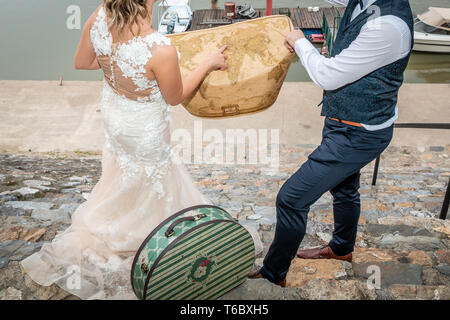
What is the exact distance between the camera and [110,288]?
258 centimetres

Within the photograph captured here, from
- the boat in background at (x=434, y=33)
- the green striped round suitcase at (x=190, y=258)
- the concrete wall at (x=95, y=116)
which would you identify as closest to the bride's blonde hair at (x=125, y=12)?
the green striped round suitcase at (x=190, y=258)

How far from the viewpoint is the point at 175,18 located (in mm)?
19797

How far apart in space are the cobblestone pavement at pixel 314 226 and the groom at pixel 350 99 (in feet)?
1.17

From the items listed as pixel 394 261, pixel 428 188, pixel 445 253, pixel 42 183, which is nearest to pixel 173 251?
pixel 394 261

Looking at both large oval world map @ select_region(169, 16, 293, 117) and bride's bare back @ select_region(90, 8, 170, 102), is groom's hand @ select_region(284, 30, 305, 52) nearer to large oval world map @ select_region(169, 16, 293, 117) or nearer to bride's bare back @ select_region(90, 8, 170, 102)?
large oval world map @ select_region(169, 16, 293, 117)

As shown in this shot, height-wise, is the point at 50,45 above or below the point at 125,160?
below

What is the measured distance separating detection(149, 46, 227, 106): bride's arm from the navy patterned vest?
705 mm

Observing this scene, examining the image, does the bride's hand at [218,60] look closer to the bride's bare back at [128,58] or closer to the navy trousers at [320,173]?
the bride's bare back at [128,58]

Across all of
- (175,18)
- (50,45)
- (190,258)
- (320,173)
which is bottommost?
(50,45)

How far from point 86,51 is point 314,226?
7.11 ft

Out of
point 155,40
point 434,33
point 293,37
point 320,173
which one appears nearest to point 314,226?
point 320,173

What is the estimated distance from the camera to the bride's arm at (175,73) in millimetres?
2250

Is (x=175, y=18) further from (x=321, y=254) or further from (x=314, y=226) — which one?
(x=321, y=254)

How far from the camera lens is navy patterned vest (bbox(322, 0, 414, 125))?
2107 millimetres
